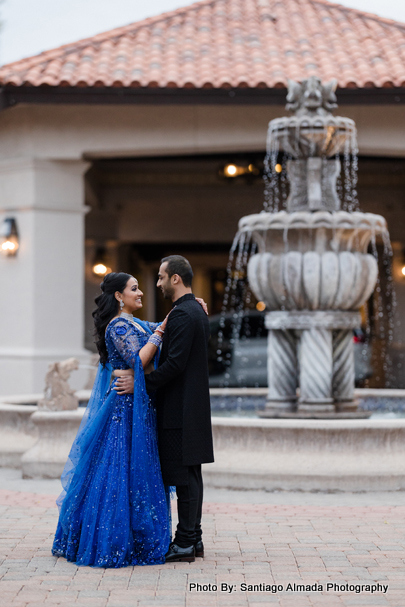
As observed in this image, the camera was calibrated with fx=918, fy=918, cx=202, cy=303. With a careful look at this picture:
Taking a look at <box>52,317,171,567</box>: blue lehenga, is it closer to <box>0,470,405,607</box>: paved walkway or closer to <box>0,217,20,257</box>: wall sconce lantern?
<box>0,470,405,607</box>: paved walkway

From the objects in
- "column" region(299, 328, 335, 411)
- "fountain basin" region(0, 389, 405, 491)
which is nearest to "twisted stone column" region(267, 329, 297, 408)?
"column" region(299, 328, 335, 411)

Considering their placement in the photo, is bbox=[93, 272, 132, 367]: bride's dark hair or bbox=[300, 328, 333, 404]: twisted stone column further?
bbox=[300, 328, 333, 404]: twisted stone column

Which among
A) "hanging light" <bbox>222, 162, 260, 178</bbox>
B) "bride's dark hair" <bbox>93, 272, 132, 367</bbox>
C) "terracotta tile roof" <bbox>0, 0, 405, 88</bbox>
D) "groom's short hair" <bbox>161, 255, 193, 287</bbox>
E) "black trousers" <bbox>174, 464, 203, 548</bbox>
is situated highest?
"terracotta tile roof" <bbox>0, 0, 405, 88</bbox>

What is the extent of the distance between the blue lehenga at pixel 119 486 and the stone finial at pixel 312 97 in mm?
Result: 4566

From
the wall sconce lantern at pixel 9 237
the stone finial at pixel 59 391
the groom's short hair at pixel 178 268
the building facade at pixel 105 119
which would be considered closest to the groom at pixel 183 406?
the groom's short hair at pixel 178 268

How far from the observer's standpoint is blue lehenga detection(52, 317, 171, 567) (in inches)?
199

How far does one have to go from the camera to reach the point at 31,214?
14.4 metres

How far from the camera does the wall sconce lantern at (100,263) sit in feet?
64.6

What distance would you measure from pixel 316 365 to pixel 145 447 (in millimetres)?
3707

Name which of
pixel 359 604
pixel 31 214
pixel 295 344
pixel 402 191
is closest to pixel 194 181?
pixel 402 191

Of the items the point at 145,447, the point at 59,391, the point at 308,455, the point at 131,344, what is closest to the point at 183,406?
the point at 145,447

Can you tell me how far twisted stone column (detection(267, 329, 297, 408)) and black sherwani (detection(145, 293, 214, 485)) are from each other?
3721 mm

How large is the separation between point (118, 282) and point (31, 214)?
9.38 m

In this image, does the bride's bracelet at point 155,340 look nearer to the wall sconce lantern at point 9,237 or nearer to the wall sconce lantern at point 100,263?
the wall sconce lantern at point 9,237
